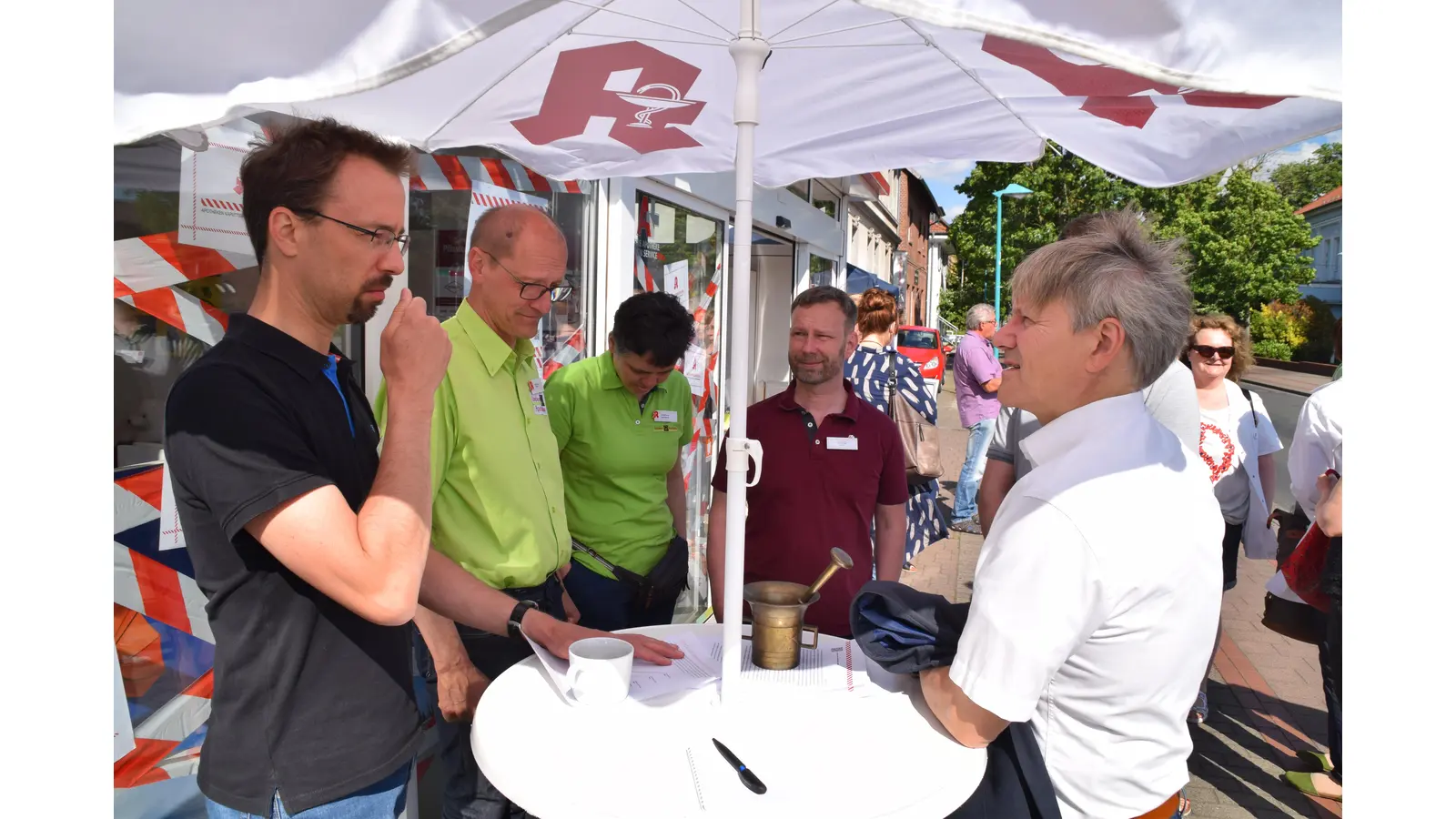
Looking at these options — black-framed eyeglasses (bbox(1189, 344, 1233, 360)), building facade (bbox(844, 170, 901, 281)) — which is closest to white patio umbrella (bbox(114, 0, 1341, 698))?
black-framed eyeglasses (bbox(1189, 344, 1233, 360))

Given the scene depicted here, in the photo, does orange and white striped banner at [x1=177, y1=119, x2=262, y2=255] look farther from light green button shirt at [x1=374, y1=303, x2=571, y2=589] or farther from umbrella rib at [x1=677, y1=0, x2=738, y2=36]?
umbrella rib at [x1=677, y1=0, x2=738, y2=36]

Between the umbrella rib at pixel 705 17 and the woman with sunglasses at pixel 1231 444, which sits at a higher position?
the umbrella rib at pixel 705 17

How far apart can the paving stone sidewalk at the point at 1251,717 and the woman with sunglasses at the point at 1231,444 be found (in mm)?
227

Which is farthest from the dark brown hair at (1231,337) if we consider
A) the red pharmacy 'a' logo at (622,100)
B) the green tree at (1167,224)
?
the red pharmacy 'a' logo at (622,100)

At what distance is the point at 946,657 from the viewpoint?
A: 1.71 m

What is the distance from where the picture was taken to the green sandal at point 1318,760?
3.95m

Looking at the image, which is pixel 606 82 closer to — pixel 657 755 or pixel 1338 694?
pixel 657 755

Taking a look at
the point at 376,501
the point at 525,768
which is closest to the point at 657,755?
the point at 525,768

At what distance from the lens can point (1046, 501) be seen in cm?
148

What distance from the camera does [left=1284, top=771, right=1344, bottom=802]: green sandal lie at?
12.5 ft

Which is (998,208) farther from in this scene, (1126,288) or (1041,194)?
(1126,288)

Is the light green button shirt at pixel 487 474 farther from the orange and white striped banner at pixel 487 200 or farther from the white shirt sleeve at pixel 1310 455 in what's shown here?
the white shirt sleeve at pixel 1310 455

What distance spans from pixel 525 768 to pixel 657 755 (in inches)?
9.4

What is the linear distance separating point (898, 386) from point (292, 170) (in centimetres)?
392
